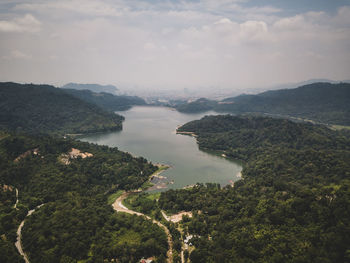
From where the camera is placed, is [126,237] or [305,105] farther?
[305,105]

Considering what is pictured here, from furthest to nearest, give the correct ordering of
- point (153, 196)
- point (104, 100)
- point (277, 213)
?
point (104, 100) < point (153, 196) < point (277, 213)

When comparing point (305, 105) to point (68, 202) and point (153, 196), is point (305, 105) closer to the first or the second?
point (153, 196)

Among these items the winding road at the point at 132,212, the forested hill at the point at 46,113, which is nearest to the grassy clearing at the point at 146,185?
the winding road at the point at 132,212

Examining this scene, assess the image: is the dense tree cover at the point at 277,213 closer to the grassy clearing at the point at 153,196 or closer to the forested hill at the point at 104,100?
the grassy clearing at the point at 153,196

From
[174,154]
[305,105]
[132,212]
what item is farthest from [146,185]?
[305,105]

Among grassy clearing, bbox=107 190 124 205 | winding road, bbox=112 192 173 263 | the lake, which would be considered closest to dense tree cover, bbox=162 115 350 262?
winding road, bbox=112 192 173 263

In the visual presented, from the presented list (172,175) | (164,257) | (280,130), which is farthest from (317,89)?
(164,257)
